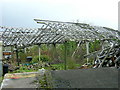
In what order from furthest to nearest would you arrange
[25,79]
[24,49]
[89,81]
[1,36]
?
[24,49] → [1,36] → [25,79] → [89,81]

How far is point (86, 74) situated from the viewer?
3490 mm

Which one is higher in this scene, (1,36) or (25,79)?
(1,36)

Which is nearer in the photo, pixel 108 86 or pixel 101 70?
pixel 108 86

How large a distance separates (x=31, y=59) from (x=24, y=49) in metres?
2.81

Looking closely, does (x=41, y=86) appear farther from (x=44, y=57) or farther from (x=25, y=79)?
(x=44, y=57)

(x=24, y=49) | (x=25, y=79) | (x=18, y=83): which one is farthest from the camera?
(x=24, y=49)

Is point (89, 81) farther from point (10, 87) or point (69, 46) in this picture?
point (69, 46)

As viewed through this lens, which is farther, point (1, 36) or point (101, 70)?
point (1, 36)

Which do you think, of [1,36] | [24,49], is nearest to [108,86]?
[1,36]

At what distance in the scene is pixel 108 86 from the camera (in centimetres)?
315

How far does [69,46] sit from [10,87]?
31.5ft

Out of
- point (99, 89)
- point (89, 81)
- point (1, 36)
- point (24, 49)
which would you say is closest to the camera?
Answer: point (99, 89)

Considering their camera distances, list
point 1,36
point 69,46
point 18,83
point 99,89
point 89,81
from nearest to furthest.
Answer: point 99,89 < point 89,81 < point 18,83 < point 69,46 < point 1,36

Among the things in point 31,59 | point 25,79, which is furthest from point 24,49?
point 25,79
